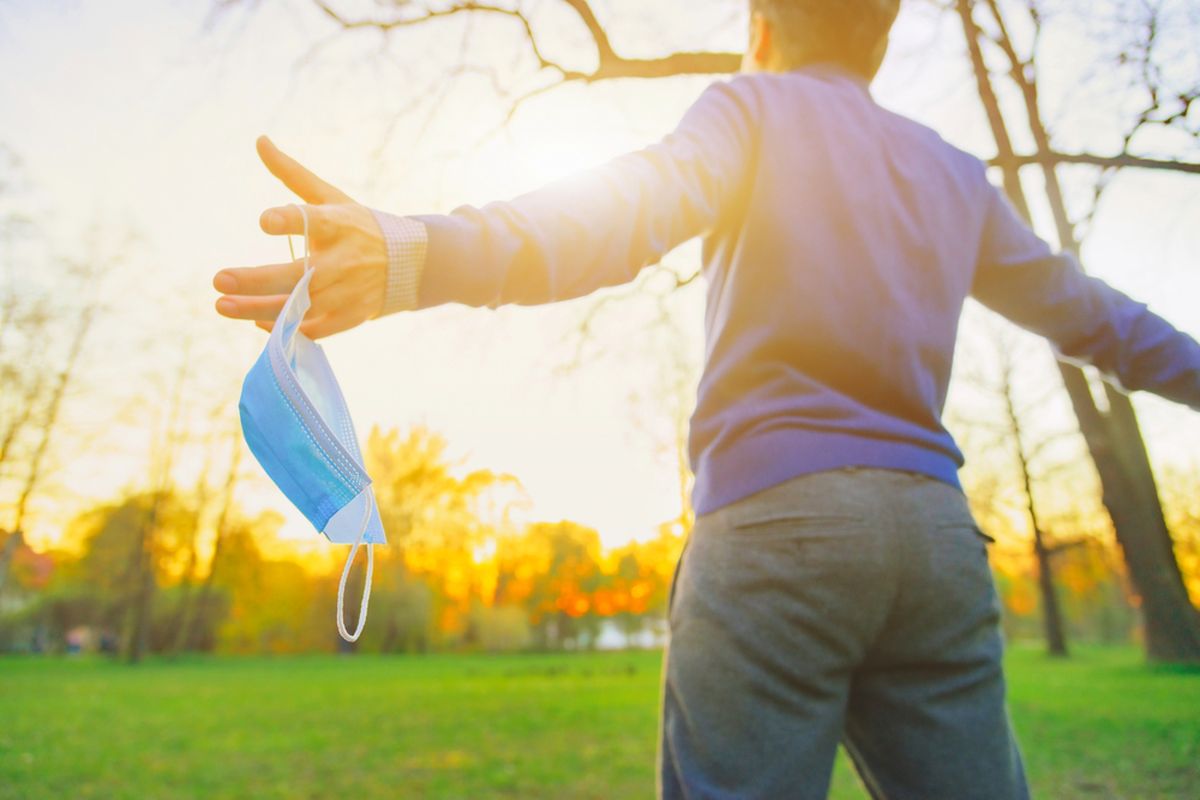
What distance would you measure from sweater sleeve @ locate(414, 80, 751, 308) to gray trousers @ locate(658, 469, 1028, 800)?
0.38 metres

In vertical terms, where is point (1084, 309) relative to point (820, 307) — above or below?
above

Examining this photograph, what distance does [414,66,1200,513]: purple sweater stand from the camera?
90 centimetres

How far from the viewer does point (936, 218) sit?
1.24m

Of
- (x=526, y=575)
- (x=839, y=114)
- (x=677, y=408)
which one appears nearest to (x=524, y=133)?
(x=677, y=408)

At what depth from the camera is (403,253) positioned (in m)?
0.79

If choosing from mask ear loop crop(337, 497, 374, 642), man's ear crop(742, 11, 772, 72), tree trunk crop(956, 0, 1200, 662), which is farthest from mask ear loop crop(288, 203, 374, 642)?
tree trunk crop(956, 0, 1200, 662)

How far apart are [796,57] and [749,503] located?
2.66 ft

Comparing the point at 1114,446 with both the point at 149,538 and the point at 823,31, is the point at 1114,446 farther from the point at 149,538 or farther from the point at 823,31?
the point at 149,538

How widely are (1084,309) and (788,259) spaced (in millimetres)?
742

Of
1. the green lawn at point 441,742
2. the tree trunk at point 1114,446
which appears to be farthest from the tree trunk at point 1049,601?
the tree trunk at point 1114,446

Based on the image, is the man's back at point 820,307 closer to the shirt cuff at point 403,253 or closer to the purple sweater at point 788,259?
the purple sweater at point 788,259

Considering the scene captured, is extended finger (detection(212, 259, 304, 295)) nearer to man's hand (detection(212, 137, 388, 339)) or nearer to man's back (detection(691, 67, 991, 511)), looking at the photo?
man's hand (detection(212, 137, 388, 339))

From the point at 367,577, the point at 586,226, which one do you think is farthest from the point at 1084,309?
the point at 367,577

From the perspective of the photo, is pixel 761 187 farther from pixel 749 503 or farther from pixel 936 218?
pixel 749 503
